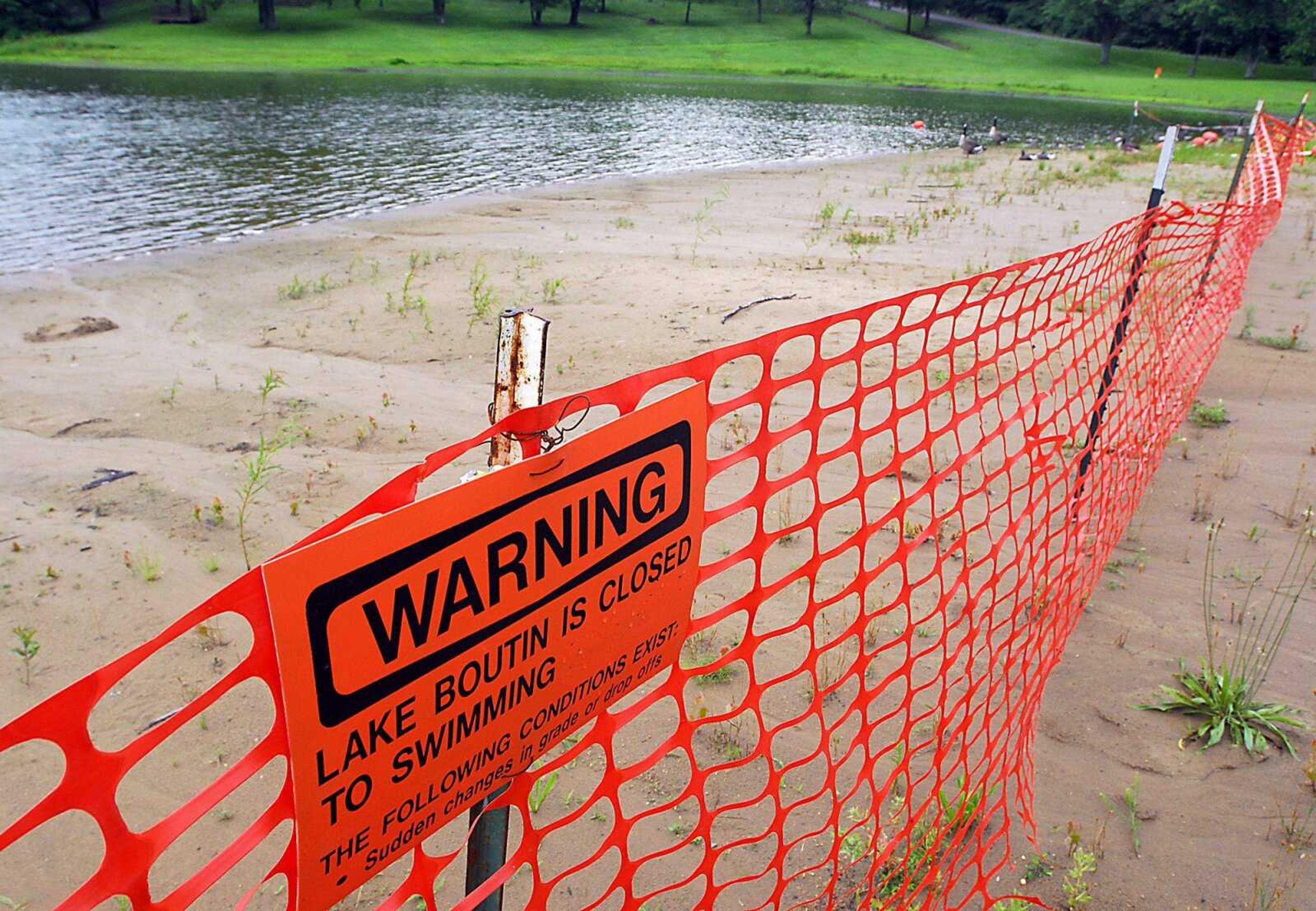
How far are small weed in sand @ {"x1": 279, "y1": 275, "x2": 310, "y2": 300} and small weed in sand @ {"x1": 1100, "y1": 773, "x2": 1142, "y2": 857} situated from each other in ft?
28.8

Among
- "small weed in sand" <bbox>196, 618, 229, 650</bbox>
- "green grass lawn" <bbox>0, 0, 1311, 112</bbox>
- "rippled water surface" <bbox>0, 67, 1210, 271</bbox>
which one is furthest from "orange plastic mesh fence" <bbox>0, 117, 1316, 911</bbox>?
"green grass lawn" <bbox>0, 0, 1311, 112</bbox>

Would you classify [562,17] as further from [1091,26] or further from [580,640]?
[580,640]

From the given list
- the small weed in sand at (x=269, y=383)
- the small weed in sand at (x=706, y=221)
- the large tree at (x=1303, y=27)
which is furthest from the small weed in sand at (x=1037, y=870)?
the large tree at (x=1303, y=27)

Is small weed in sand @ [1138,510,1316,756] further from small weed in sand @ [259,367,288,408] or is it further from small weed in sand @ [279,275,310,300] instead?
small weed in sand @ [279,275,310,300]

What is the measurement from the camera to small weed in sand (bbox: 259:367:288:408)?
644 cm

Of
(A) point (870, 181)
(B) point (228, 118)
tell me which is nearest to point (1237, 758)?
(A) point (870, 181)

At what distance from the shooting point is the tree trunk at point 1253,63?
5416cm

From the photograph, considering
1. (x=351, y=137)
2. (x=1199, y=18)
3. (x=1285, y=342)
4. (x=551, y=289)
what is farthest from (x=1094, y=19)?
(x=551, y=289)

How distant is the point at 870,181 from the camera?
62.8ft

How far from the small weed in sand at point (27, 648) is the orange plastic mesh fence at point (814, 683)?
0.72 metres

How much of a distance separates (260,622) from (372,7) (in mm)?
75126

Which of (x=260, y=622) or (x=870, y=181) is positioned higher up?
(x=260, y=622)

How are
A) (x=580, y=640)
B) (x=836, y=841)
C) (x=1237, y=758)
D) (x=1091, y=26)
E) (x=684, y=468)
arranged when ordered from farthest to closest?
(x=1091, y=26) → (x=1237, y=758) → (x=836, y=841) → (x=684, y=468) → (x=580, y=640)

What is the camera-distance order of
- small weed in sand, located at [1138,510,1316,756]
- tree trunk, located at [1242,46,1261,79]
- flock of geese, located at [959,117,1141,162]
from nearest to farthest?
small weed in sand, located at [1138,510,1316,756], flock of geese, located at [959,117,1141,162], tree trunk, located at [1242,46,1261,79]
